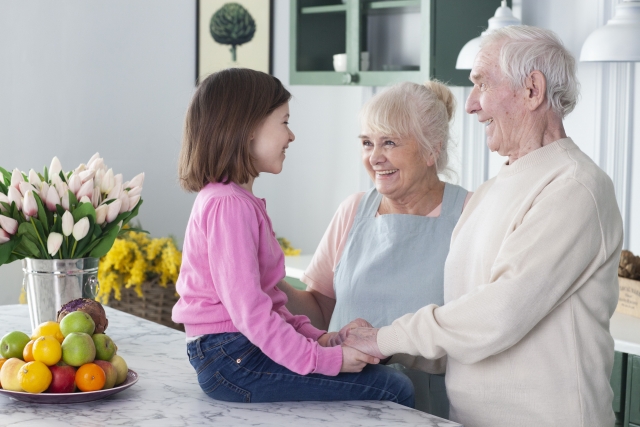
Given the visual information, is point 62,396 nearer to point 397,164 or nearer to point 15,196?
point 15,196

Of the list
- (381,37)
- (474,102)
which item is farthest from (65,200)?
(381,37)

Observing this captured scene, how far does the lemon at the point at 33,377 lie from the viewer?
150cm

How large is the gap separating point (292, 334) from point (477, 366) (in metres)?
0.39

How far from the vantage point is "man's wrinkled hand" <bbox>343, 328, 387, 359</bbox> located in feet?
5.49

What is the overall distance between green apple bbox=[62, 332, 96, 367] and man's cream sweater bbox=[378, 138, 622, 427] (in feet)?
1.91

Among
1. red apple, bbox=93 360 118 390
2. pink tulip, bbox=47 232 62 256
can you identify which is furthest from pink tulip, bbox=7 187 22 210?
red apple, bbox=93 360 118 390

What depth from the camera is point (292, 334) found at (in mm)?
1593

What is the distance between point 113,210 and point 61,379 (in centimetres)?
59

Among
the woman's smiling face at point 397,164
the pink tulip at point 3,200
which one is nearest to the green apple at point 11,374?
the pink tulip at point 3,200

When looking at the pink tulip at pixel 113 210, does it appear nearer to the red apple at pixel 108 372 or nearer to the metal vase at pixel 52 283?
the metal vase at pixel 52 283

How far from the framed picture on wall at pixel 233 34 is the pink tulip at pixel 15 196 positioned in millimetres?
2613

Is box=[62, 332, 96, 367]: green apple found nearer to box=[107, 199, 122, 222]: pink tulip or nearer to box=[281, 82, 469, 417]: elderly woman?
box=[107, 199, 122, 222]: pink tulip

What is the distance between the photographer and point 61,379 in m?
1.53

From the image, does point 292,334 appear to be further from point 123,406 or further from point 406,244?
point 406,244
